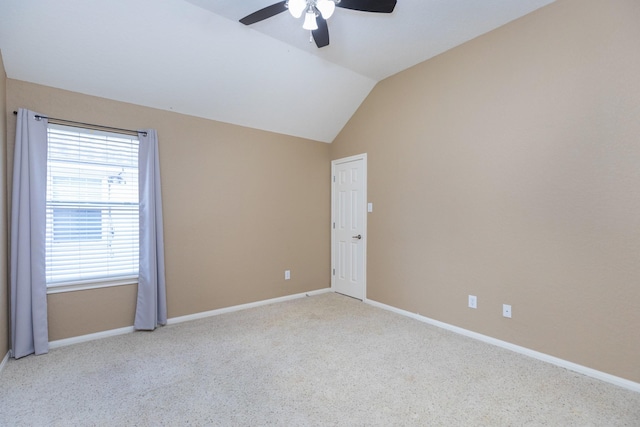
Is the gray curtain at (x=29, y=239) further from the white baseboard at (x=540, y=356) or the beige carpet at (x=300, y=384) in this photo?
the white baseboard at (x=540, y=356)

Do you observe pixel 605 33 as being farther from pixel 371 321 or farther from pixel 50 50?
pixel 50 50

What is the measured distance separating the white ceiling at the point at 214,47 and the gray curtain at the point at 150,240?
22.1 inches

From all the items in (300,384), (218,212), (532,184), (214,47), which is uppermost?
→ (214,47)

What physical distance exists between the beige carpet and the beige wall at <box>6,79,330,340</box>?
0.43m

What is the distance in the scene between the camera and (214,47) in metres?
2.89

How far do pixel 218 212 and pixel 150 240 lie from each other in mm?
835

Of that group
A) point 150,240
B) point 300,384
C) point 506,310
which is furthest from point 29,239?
point 506,310

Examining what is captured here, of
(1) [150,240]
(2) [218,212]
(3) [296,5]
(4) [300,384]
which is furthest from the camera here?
(2) [218,212]

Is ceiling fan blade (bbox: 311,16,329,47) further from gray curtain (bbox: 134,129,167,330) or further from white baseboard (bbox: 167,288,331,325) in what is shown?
white baseboard (bbox: 167,288,331,325)

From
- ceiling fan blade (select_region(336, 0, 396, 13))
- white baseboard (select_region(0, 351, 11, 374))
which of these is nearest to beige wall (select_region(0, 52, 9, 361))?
white baseboard (select_region(0, 351, 11, 374))

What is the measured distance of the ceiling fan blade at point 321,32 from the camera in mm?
2207

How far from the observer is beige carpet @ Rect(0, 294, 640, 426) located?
73.2 inches

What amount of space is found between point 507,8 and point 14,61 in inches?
163

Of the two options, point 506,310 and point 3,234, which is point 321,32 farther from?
point 3,234
